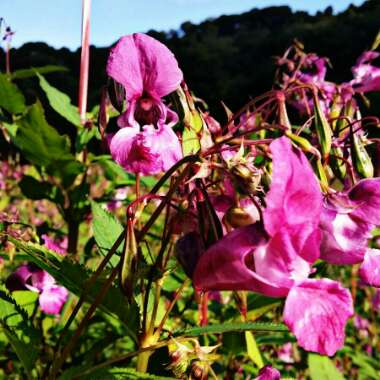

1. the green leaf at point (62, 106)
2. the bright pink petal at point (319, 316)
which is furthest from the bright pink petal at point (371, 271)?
the green leaf at point (62, 106)

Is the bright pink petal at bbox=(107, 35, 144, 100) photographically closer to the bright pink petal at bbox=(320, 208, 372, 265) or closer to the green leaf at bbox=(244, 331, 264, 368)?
the bright pink petal at bbox=(320, 208, 372, 265)

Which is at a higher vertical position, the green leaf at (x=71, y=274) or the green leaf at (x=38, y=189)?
the green leaf at (x=71, y=274)

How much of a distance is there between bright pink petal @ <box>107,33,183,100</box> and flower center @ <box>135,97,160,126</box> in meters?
0.04

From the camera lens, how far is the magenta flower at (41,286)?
58.2 inches

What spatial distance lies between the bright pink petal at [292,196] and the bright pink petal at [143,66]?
9.9 inches

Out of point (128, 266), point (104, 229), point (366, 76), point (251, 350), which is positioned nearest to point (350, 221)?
point (128, 266)

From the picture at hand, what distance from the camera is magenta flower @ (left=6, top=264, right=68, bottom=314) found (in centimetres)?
148

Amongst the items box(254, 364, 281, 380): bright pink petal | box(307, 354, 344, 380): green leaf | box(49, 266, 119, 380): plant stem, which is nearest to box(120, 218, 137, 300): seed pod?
box(49, 266, 119, 380): plant stem

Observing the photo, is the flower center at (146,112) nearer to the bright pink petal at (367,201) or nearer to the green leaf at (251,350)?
the bright pink petal at (367,201)

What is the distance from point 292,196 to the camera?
0.57 metres

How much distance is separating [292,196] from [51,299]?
1.07 m

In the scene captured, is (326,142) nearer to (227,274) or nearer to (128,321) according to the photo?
(227,274)

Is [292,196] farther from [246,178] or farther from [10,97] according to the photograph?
[10,97]

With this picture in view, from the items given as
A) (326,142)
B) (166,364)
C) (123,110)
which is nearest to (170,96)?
(123,110)
